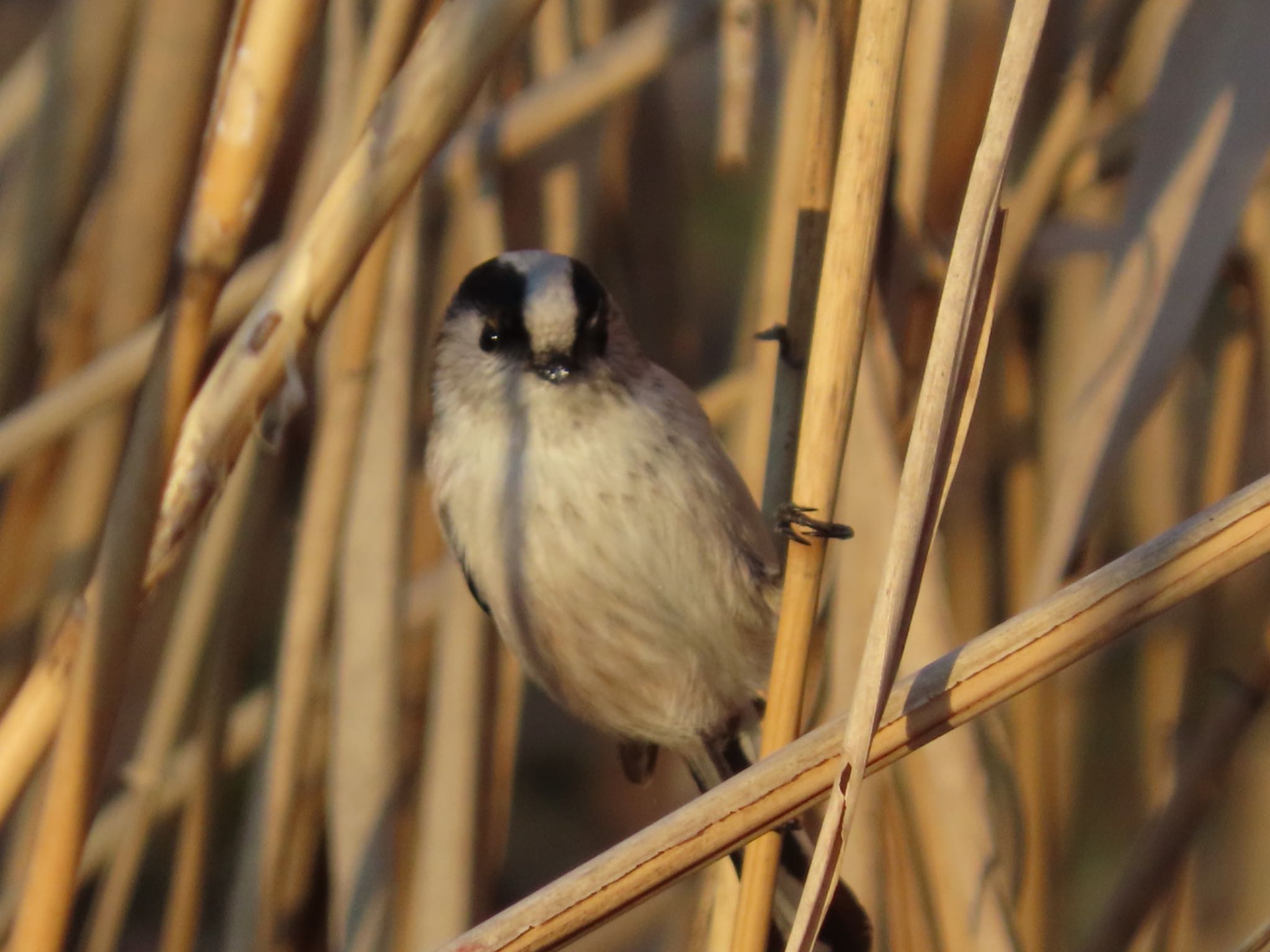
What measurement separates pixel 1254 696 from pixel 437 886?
0.76m

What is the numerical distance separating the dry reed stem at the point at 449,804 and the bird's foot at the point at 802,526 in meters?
0.43

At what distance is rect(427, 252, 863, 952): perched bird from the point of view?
1.20 meters

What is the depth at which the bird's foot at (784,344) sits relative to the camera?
1.06 m

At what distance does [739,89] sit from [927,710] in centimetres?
74

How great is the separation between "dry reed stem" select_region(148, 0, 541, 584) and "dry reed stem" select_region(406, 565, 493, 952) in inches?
24.0

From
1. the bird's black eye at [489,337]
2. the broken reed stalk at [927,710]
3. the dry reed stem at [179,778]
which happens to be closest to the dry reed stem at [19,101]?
the bird's black eye at [489,337]

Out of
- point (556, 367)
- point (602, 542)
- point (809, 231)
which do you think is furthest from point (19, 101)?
point (809, 231)

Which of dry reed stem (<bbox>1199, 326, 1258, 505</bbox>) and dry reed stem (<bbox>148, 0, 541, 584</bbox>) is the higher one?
dry reed stem (<bbox>148, 0, 541, 584</bbox>)

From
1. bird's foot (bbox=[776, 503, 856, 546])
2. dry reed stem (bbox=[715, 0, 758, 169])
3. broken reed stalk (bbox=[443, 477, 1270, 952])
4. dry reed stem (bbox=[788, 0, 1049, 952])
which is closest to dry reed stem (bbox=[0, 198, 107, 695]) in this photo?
dry reed stem (bbox=[715, 0, 758, 169])

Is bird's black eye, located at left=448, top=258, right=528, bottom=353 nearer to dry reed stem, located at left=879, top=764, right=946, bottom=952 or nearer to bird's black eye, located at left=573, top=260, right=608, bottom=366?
bird's black eye, located at left=573, top=260, right=608, bottom=366

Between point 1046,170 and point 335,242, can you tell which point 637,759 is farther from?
point 335,242

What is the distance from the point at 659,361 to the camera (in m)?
1.69

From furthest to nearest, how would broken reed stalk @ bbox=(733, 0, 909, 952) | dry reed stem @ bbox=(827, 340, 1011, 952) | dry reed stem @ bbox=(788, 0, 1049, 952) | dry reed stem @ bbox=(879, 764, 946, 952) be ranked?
dry reed stem @ bbox=(879, 764, 946, 952) → dry reed stem @ bbox=(827, 340, 1011, 952) → broken reed stalk @ bbox=(733, 0, 909, 952) → dry reed stem @ bbox=(788, 0, 1049, 952)

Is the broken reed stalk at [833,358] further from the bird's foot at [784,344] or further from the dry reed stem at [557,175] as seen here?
the dry reed stem at [557,175]
